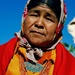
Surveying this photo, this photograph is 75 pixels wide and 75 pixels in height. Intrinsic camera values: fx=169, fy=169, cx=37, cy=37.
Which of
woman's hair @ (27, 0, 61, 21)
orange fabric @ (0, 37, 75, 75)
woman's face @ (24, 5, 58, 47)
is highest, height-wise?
woman's hair @ (27, 0, 61, 21)

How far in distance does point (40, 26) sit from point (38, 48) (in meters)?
0.28

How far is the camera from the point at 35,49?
1923mm

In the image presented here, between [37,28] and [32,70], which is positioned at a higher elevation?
[37,28]

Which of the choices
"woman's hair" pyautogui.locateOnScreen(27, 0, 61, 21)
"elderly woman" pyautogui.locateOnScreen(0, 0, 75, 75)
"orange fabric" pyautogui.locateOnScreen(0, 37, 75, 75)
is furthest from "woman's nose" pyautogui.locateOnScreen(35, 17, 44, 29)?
"orange fabric" pyautogui.locateOnScreen(0, 37, 75, 75)

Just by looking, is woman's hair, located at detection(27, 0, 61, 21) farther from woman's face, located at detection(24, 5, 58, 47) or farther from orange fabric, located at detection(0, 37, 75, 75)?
orange fabric, located at detection(0, 37, 75, 75)

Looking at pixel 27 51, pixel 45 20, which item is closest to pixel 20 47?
pixel 27 51

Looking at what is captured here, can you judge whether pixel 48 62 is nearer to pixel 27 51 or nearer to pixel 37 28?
pixel 27 51

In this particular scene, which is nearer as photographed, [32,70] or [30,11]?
[32,70]

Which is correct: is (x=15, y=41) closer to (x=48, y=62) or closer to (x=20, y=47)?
(x=20, y=47)

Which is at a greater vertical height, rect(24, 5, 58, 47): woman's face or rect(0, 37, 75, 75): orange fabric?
rect(24, 5, 58, 47): woman's face

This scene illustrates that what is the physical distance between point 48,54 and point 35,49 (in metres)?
0.19

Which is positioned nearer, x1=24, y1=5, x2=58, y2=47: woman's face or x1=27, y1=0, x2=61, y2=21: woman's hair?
x1=24, y1=5, x2=58, y2=47: woman's face

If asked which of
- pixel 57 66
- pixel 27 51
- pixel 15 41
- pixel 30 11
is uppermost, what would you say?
pixel 30 11

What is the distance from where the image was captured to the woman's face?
1.87m
